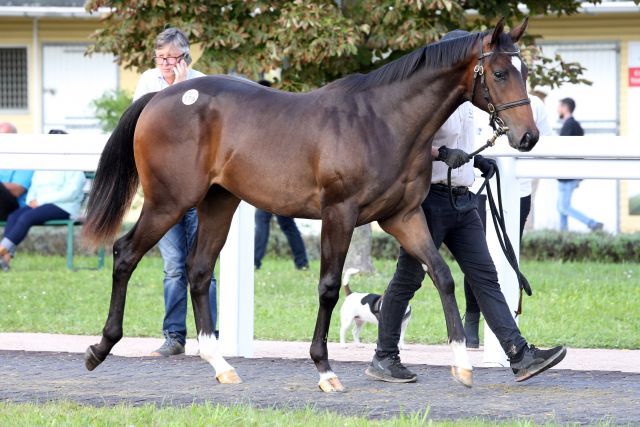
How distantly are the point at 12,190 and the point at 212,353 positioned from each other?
27.1ft

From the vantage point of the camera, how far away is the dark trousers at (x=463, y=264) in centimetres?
721

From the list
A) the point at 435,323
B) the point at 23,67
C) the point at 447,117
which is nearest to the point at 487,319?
the point at 447,117

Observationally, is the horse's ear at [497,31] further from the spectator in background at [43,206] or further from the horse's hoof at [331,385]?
the spectator in background at [43,206]

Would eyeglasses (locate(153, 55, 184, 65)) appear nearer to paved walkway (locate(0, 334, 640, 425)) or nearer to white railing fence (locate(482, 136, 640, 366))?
paved walkway (locate(0, 334, 640, 425))

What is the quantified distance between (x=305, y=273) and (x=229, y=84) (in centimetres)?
720

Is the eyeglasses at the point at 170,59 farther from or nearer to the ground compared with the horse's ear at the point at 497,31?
farther from the ground


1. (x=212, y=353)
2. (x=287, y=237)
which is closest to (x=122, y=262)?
(x=212, y=353)

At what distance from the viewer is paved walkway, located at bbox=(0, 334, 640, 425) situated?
6250 millimetres

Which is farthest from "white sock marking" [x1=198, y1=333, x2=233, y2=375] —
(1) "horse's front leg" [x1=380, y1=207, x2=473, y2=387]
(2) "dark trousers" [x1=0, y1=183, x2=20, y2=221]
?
(2) "dark trousers" [x1=0, y1=183, x2=20, y2=221]

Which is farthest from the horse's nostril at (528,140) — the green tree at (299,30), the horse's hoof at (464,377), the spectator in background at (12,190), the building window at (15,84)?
the building window at (15,84)

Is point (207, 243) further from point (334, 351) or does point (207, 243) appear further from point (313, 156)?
point (334, 351)

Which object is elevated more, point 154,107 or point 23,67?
point 23,67

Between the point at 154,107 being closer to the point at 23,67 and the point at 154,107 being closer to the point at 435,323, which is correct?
the point at 435,323

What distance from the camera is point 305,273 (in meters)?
14.5
